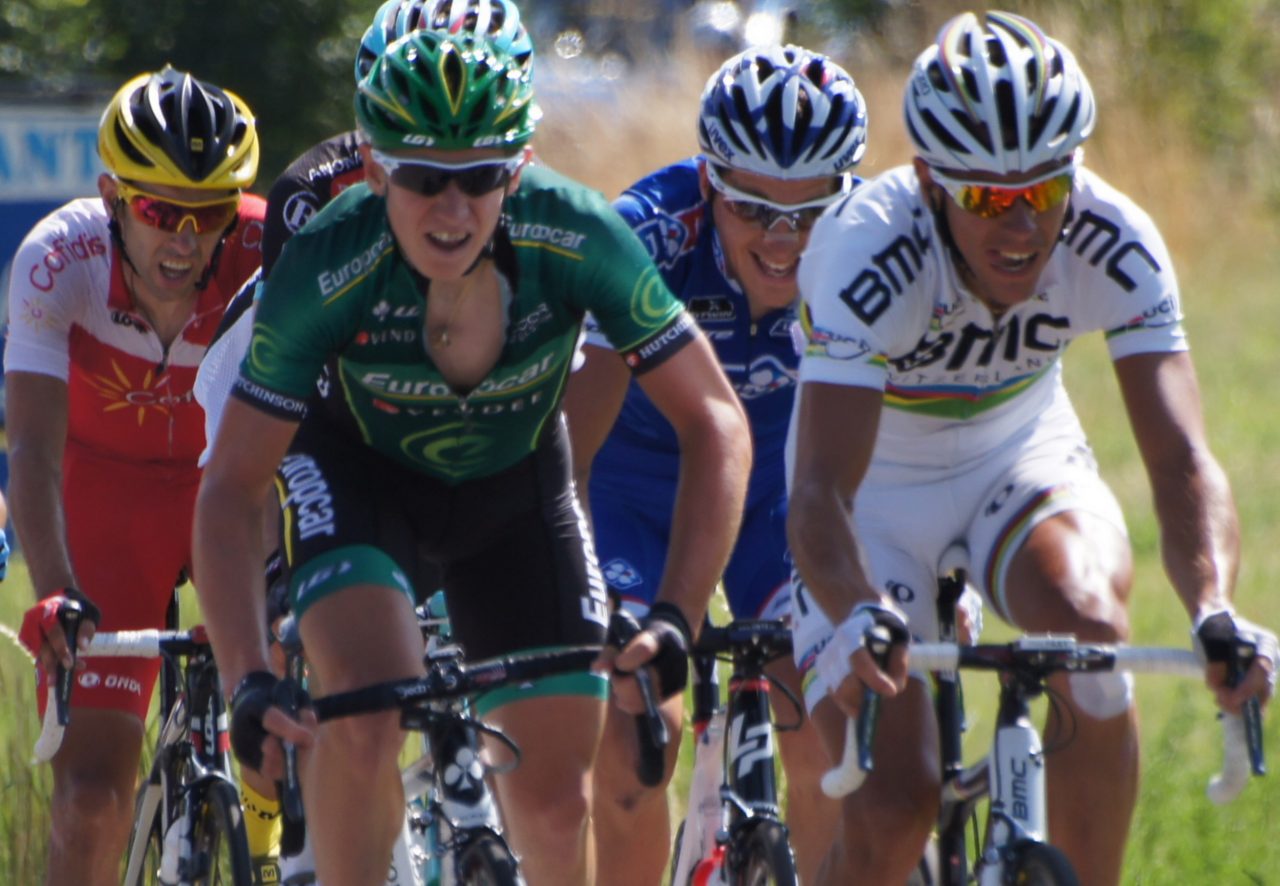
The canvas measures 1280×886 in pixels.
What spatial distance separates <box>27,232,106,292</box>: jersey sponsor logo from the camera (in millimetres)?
5723

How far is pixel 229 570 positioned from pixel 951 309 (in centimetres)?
159

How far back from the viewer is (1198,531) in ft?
13.7

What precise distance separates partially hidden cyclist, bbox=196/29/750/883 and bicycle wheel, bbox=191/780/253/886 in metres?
0.59

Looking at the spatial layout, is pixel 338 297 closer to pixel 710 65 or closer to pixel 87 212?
pixel 87 212

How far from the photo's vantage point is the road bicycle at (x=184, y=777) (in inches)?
192

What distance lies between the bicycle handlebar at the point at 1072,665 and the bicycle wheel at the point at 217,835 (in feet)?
5.84

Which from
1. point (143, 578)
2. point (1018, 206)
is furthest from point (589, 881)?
point (143, 578)

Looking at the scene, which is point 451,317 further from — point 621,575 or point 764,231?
point 621,575

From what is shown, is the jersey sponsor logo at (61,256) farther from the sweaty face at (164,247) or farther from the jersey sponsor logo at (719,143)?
the jersey sponsor logo at (719,143)

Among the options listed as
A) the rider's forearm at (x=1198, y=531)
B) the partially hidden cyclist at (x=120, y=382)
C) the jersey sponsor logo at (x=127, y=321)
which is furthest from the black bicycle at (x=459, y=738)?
the jersey sponsor logo at (x=127, y=321)

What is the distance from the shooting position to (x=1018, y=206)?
4.18m

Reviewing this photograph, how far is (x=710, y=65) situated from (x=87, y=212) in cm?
1526

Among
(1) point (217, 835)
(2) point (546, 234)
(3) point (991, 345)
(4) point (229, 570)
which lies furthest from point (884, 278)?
(1) point (217, 835)

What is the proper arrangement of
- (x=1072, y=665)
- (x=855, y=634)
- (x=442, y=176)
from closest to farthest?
(x=855, y=634)
(x=1072, y=665)
(x=442, y=176)
